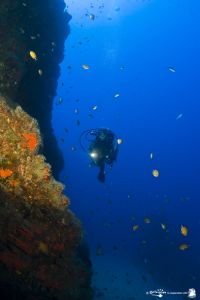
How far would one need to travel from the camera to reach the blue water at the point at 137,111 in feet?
298

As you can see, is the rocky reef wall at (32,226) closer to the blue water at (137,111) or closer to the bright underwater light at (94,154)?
the bright underwater light at (94,154)

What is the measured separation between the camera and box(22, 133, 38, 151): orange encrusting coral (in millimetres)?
6555

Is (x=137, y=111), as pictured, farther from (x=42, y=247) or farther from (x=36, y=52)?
(x=42, y=247)

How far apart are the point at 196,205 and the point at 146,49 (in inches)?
2554

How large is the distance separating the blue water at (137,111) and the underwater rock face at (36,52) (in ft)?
119

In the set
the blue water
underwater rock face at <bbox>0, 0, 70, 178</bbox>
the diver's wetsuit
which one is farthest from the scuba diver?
the blue water

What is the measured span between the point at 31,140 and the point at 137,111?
15008cm

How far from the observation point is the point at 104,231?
73.6 meters

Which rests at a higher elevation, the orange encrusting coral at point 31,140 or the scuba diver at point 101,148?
the scuba diver at point 101,148

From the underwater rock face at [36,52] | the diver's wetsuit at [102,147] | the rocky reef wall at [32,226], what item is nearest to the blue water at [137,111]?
the underwater rock face at [36,52]

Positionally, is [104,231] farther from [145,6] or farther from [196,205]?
[145,6]

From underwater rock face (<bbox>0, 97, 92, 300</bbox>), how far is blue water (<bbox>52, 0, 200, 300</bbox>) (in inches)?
1788

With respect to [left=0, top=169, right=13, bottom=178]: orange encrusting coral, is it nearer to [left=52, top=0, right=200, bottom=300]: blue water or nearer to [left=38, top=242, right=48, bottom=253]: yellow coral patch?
[left=38, top=242, right=48, bottom=253]: yellow coral patch

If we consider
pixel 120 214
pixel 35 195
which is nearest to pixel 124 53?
pixel 120 214
